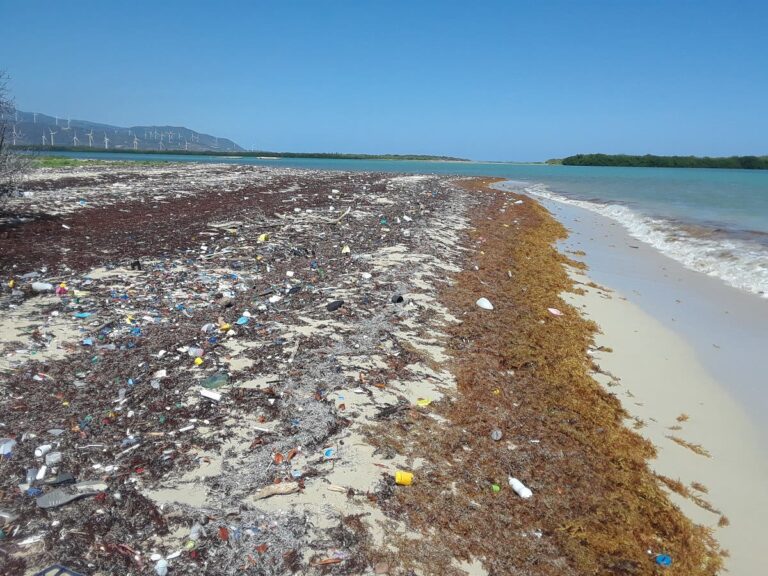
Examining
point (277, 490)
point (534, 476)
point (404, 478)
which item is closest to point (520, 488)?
point (534, 476)

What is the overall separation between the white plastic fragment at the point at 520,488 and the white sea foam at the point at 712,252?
8511 millimetres

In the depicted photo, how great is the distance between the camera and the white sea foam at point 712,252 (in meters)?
9.88

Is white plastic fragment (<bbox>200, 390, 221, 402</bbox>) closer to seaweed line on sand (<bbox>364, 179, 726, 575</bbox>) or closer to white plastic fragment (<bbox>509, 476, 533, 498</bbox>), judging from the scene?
seaweed line on sand (<bbox>364, 179, 726, 575</bbox>)

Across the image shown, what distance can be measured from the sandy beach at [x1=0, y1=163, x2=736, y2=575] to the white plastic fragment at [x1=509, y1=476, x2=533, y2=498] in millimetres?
37

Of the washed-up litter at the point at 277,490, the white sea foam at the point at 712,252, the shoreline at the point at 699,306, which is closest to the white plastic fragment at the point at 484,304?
the shoreline at the point at 699,306

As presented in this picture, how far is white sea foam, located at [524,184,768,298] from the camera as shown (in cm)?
988

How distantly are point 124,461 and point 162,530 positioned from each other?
0.81 metres

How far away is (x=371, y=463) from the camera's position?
129 inches

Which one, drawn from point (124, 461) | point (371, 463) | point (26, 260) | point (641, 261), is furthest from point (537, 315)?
point (26, 260)

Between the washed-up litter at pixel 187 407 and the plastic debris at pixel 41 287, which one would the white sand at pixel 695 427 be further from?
the plastic debris at pixel 41 287

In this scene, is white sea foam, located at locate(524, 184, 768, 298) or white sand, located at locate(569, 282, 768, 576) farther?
white sea foam, located at locate(524, 184, 768, 298)

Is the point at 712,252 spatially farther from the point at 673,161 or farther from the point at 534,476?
the point at 673,161

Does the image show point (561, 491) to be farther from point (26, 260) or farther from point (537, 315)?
point (26, 260)

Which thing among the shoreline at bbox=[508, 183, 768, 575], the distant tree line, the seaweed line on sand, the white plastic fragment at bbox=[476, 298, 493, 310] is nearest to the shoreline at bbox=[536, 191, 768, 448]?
the shoreline at bbox=[508, 183, 768, 575]
